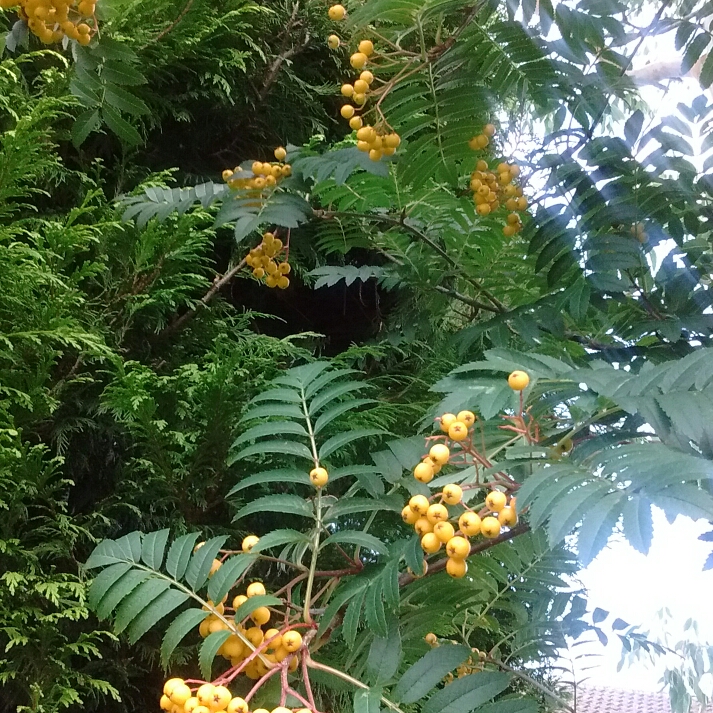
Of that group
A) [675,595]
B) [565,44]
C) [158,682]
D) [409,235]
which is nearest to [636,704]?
[675,595]

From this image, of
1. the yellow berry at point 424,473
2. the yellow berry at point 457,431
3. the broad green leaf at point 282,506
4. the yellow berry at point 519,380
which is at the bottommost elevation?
the broad green leaf at point 282,506

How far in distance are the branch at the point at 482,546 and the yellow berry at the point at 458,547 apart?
6 cm

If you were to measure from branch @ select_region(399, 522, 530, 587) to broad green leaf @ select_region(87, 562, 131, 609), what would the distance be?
0.29m

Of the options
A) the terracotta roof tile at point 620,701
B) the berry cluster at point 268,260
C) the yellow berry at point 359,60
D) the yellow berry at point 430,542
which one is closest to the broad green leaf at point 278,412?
the yellow berry at point 430,542

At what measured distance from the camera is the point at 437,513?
0.51 meters

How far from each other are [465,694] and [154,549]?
347 millimetres

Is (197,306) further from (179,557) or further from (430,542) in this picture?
(430,542)

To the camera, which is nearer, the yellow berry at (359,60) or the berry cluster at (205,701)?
the berry cluster at (205,701)

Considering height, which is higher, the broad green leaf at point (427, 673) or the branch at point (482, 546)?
the branch at point (482, 546)

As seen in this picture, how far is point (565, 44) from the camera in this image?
0.75m

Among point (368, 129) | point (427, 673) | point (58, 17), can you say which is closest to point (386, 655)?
point (427, 673)

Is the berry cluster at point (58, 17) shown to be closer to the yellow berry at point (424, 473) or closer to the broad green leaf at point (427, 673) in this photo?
the yellow berry at point (424, 473)

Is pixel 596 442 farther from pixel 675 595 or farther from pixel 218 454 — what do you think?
pixel 218 454

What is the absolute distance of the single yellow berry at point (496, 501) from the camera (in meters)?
0.50
